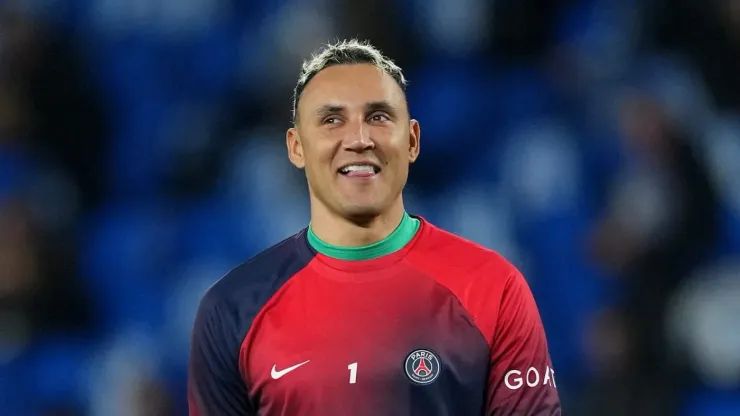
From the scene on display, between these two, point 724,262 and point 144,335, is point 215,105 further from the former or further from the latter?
point 724,262

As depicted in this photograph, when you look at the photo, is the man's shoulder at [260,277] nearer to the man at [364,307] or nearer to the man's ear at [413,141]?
the man at [364,307]

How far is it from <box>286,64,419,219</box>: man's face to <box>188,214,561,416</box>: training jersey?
0.36ft

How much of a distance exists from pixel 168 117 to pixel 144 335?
26.4 inches

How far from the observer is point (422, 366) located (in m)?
1.50

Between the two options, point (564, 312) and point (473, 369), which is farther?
point (564, 312)

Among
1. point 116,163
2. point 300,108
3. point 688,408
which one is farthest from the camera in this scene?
point 116,163

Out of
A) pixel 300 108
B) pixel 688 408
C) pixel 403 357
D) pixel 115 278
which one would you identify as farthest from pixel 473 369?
pixel 115 278

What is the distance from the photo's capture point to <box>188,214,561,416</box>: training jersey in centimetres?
149

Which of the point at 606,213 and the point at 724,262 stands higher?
the point at 606,213

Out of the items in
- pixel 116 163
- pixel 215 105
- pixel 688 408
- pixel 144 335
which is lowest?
pixel 688 408

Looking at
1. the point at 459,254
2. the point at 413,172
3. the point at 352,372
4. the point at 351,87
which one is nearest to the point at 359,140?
the point at 351,87

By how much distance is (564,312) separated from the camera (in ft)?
8.30

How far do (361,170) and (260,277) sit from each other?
0.30 m

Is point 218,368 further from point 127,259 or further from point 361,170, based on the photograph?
point 127,259
